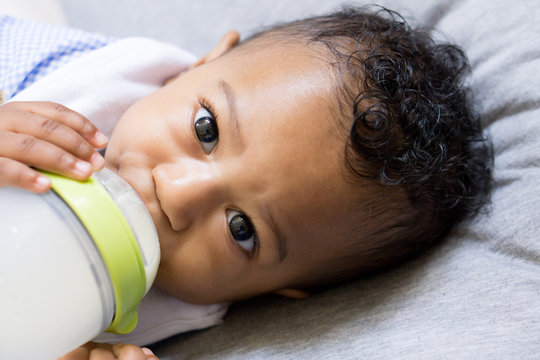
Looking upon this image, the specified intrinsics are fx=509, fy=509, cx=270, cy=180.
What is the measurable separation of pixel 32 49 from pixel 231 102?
625mm

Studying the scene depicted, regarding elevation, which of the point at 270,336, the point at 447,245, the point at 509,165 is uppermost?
the point at 509,165

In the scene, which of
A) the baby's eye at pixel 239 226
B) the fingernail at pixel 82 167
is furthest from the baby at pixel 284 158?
the fingernail at pixel 82 167

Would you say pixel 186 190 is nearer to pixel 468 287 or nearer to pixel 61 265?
pixel 61 265

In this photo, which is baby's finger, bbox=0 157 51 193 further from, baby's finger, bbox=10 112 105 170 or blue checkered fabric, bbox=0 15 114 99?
blue checkered fabric, bbox=0 15 114 99

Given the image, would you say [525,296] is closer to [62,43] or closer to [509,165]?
[509,165]

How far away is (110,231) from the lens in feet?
2.26

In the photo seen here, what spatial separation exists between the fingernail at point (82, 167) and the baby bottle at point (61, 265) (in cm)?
2

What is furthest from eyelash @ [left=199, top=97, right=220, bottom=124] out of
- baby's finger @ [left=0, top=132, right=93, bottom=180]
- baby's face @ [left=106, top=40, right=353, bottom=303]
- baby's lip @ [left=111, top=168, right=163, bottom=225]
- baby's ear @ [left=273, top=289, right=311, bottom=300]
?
baby's ear @ [left=273, top=289, right=311, bottom=300]

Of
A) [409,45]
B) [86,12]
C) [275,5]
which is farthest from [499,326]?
[86,12]

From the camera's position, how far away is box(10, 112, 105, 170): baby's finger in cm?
77

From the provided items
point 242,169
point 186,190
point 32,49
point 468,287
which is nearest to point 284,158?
point 242,169

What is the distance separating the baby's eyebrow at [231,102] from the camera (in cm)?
94

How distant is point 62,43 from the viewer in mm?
1292

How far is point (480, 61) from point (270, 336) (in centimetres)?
83
